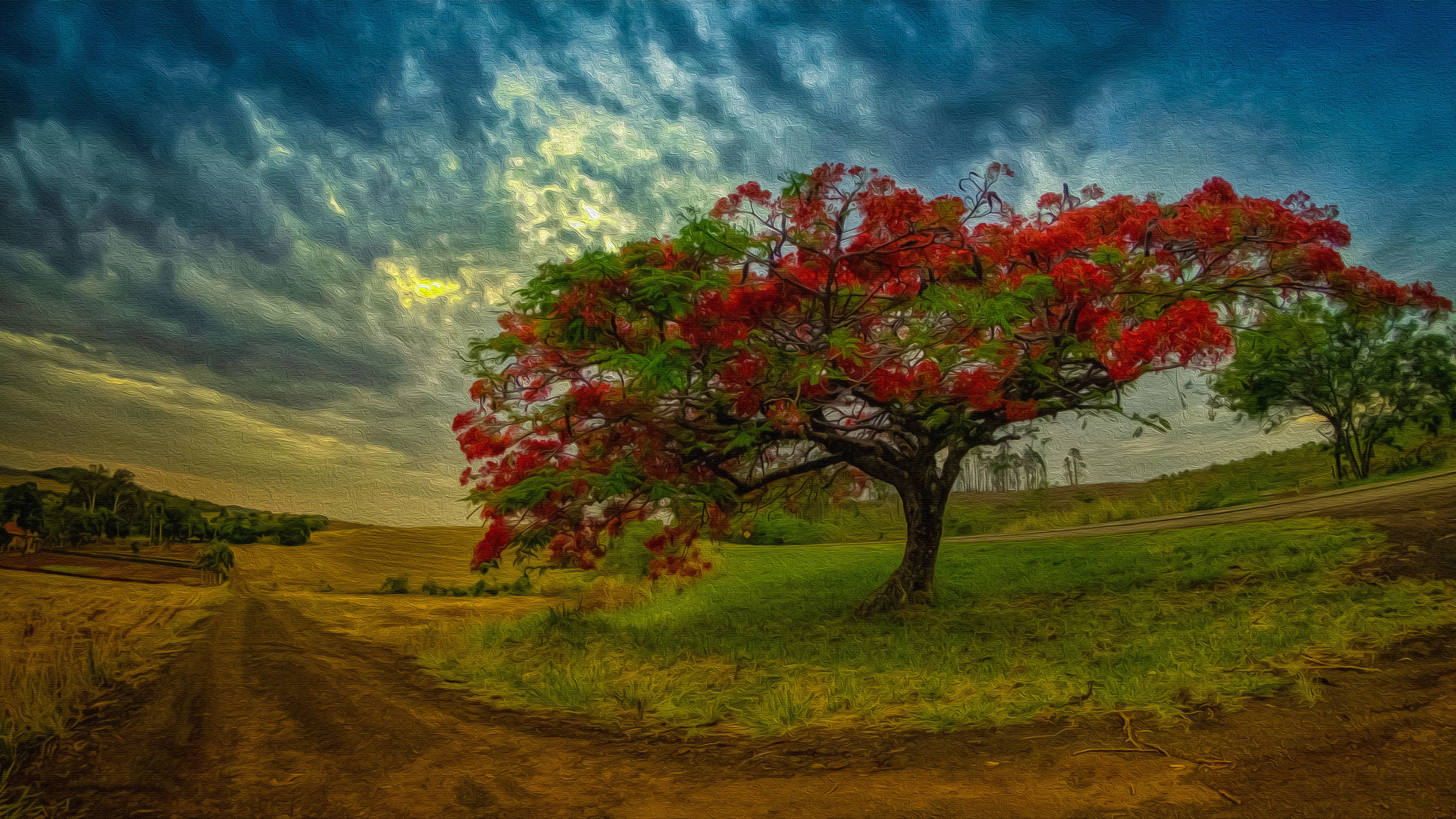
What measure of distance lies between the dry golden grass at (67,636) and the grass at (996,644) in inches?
85.2

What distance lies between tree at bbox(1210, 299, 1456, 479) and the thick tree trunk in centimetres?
532

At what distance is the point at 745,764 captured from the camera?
126 inches

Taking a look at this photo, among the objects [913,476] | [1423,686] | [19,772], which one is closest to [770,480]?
[913,476]

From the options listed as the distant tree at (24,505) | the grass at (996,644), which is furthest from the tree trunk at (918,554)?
the distant tree at (24,505)

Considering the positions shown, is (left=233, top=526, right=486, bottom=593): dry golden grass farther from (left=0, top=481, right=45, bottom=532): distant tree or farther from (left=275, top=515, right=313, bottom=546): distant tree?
(left=0, top=481, right=45, bottom=532): distant tree

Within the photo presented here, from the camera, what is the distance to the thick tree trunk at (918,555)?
7109mm

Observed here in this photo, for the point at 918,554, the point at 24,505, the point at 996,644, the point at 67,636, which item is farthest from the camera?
the point at 918,554

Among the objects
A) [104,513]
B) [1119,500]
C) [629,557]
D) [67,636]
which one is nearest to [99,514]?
[104,513]

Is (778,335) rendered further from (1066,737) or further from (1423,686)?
(1423,686)

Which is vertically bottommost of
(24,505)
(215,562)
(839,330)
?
(215,562)

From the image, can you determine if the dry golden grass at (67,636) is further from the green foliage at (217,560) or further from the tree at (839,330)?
the tree at (839,330)

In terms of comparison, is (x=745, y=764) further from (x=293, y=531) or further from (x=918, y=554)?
(x=293, y=531)

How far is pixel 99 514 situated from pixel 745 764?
7.41m

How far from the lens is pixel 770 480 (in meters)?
7.07
